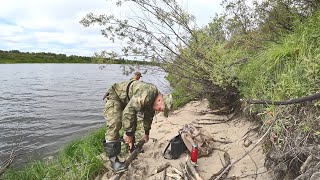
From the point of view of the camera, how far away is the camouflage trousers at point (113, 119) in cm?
566

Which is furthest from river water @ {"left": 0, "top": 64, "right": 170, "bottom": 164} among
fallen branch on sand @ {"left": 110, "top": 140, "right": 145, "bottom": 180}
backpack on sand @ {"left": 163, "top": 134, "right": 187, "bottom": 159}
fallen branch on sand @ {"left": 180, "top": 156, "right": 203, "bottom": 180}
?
fallen branch on sand @ {"left": 180, "top": 156, "right": 203, "bottom": 180}

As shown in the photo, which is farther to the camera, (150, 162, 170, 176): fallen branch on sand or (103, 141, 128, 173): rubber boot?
(103, 141, 128, 173): rubber boot

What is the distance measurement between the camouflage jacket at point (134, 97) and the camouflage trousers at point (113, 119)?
113 mm

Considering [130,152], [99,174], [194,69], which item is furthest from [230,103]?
[99,174]

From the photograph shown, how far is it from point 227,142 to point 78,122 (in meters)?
8.45

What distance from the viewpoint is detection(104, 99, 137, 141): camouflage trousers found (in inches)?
223

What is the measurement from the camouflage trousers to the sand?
0.61 m

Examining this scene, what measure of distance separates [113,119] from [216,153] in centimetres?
188

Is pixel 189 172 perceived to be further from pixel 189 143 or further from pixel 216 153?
pixel 216 153

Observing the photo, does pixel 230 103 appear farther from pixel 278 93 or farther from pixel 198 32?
pixel 278 93

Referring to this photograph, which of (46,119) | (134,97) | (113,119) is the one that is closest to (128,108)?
(134,97)

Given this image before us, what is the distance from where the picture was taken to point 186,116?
8914 mm

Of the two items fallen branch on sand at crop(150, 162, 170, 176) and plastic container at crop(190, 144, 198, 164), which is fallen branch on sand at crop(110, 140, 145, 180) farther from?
plastic container at crop(190, 144, 198, 164)

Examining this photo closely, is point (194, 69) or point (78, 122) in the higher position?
point (194, 69)
